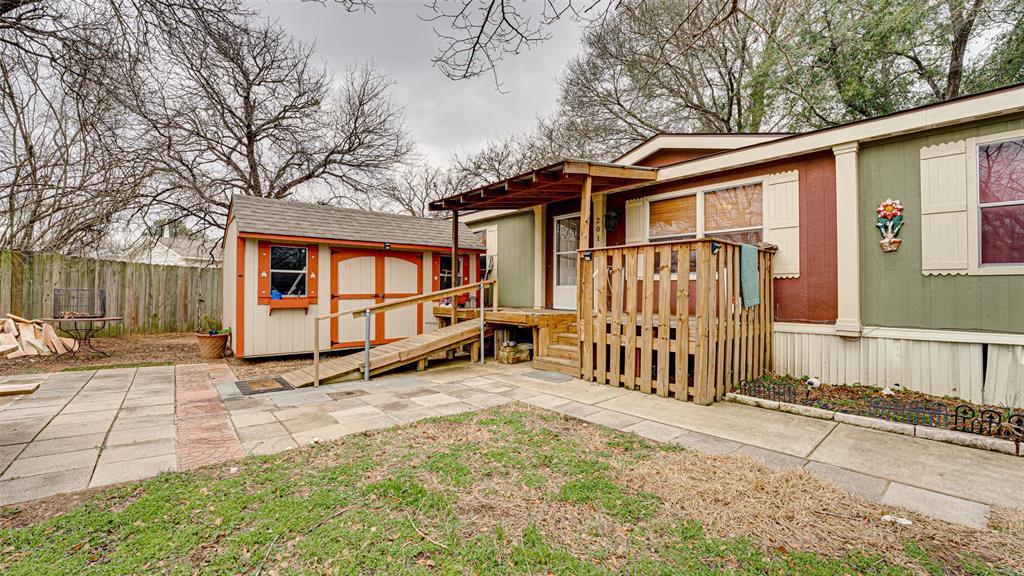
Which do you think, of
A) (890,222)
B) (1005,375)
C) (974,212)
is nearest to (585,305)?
(890,222)

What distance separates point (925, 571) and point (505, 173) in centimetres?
1755

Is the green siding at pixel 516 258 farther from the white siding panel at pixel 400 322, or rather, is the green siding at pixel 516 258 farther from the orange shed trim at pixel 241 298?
the orange shed trim at pixel 241 298

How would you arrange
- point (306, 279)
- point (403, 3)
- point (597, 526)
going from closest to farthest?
point (597, 526), point (403, 3), point (306, 279)

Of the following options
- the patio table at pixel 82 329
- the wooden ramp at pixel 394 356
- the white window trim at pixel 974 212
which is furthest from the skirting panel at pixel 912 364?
the patio table at pixel 82 329

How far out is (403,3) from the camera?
3355 mm

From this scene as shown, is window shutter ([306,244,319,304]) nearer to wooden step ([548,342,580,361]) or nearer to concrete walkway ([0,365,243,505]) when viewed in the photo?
concrete walkway ([0,365,243,505])

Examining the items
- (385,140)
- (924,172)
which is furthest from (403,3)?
(385,140)

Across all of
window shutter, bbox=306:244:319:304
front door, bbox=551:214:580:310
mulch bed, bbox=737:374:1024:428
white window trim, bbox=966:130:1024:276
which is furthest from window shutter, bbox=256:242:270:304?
white window trim, bbox=966:130:1024:276

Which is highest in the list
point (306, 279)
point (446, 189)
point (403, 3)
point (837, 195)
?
point (446, 189)

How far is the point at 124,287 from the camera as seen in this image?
1011 centimetres

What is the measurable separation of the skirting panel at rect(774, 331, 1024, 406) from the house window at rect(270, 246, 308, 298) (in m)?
7.58

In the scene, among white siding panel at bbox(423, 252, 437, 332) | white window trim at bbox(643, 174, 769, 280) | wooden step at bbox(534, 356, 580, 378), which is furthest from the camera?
white siding panel at bbox(423, 252, 437, 332)

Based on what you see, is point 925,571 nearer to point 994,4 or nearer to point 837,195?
point 837,195

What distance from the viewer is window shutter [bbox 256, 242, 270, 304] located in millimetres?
7211
